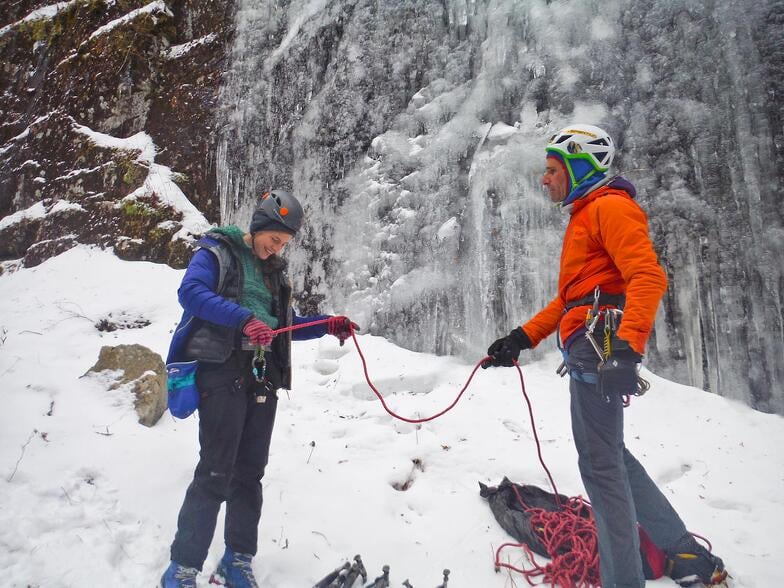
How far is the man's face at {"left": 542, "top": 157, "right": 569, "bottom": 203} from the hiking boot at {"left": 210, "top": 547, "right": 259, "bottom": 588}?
8.17 feet

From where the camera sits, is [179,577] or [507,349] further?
[507,349]

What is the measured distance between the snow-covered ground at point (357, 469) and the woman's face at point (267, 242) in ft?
5.47

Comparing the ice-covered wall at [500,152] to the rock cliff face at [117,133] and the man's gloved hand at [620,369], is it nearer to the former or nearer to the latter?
the rock cliff face at [117,133]

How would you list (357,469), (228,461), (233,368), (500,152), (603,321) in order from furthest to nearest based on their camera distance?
(500,152)
(357,469)
(233,368)
(228,461)
(603,321)

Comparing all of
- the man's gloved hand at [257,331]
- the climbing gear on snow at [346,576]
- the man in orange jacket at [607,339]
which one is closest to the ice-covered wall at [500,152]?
the man in orange jacket at [607,339]

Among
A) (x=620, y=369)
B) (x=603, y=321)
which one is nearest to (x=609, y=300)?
(x=603, y=321)

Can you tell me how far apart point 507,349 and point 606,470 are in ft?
2.41

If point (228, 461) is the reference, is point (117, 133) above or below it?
above

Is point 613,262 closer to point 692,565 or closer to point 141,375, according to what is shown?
point 692,565

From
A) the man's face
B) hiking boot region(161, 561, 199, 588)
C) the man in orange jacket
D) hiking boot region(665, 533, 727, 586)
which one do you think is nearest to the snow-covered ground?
hiking boot region(665, 533, 727, 586)

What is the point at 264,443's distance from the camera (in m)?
2.46

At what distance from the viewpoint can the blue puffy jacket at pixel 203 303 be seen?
6.86ft

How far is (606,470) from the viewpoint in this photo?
2115 mm

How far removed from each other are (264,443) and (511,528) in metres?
1.62
